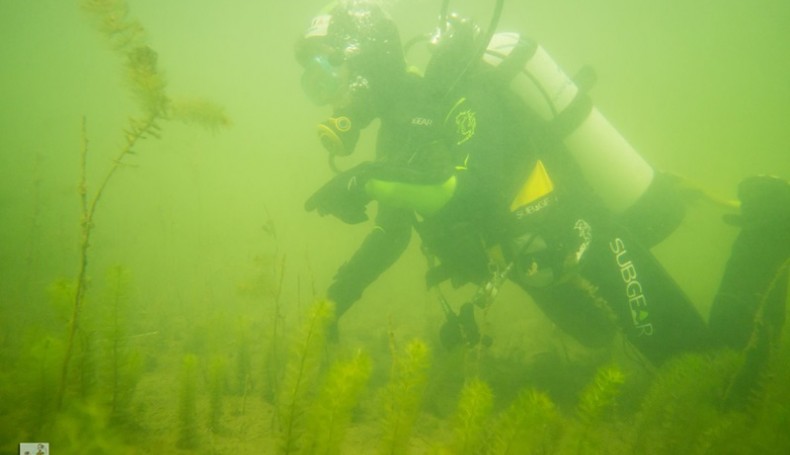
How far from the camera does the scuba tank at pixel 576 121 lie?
3.73 meters

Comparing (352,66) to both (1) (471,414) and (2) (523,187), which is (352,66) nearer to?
(2) (523,187)

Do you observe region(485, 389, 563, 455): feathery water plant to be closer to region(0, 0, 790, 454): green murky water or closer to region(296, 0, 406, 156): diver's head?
region(0, 0, 790, 454): green murky water

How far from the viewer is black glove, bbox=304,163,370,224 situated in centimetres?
348

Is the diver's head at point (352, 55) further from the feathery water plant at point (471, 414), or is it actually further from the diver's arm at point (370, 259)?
the feathery water plant at point (471, 414)

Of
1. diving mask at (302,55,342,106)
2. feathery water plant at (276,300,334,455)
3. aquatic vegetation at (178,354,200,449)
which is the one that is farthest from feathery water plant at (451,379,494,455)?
diving mask at (302,55,342,106)

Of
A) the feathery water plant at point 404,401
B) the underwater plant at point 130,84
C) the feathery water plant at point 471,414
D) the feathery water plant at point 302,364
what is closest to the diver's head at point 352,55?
the underwater plant at point 130,84

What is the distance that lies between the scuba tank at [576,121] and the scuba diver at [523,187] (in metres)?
0.01

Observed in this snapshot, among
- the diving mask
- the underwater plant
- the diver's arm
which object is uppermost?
the diving mask

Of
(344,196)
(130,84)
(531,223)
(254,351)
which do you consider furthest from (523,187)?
(254,351)

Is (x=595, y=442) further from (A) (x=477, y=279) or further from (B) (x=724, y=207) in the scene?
(B) (x=724, y=207)

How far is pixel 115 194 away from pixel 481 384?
23.8 m

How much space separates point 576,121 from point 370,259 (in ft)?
8.01

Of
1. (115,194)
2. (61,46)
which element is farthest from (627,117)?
(61,46)

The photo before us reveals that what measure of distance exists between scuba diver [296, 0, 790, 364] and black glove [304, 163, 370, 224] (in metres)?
0.01
